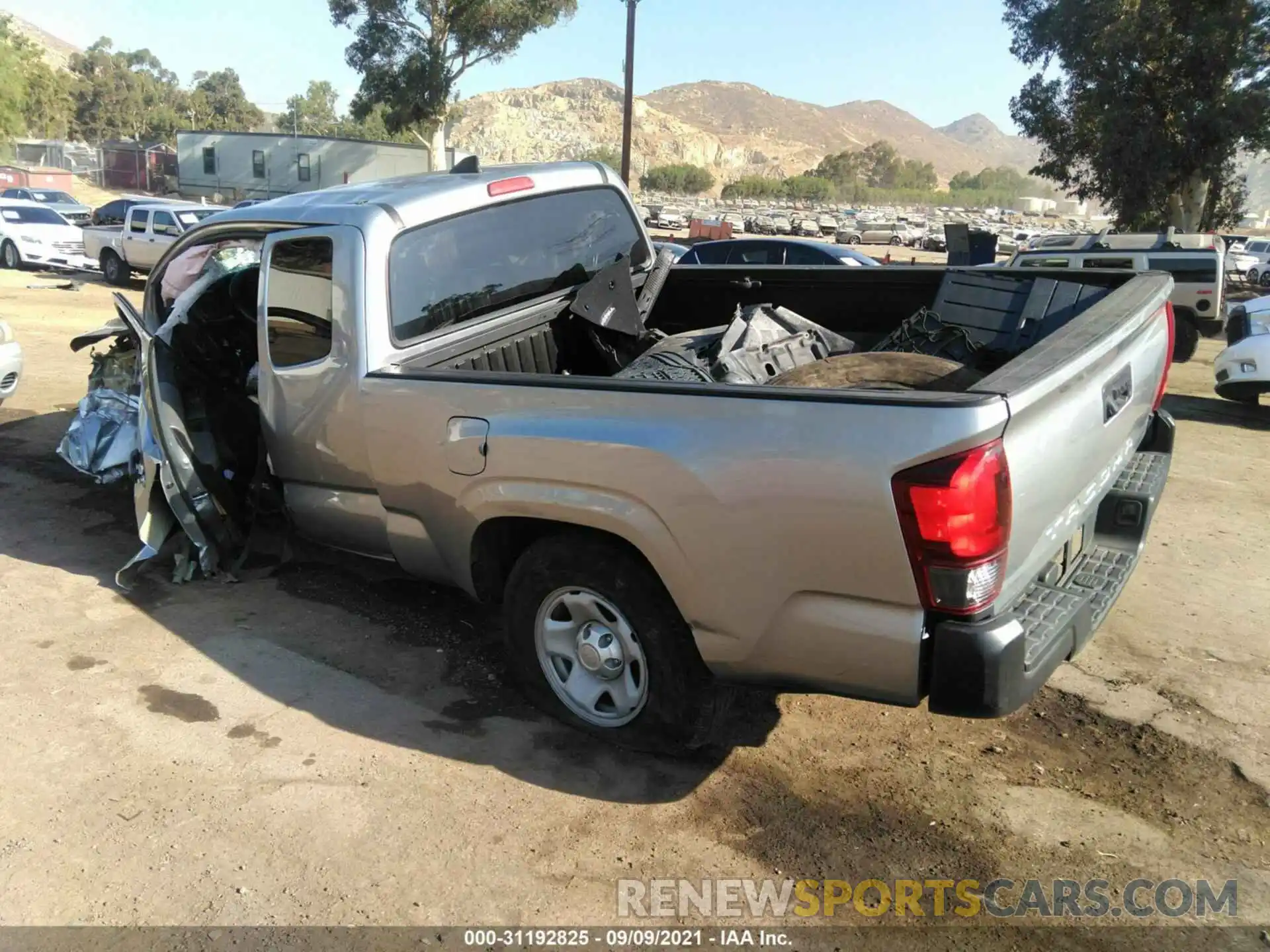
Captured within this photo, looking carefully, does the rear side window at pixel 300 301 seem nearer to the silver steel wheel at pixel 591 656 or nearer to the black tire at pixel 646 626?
the black tire at pixel 646 626

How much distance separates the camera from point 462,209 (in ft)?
13.9

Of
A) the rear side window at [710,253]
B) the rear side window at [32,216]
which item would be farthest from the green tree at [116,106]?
the rear side window at [710,253]

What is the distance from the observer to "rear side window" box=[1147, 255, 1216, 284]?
1423cm

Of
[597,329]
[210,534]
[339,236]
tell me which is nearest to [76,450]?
[210,534]

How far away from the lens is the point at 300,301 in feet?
13.6

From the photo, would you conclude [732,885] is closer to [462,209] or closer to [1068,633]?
[1068,633]

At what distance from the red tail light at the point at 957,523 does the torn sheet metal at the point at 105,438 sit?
4.71 meters

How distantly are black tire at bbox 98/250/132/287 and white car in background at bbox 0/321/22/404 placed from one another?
1409cm

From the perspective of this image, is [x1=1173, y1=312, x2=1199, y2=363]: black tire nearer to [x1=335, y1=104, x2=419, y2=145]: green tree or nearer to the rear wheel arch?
the rear wheel arch

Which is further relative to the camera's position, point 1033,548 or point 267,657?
point 267,657

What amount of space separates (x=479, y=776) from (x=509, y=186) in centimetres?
262

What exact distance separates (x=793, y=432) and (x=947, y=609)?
62cm

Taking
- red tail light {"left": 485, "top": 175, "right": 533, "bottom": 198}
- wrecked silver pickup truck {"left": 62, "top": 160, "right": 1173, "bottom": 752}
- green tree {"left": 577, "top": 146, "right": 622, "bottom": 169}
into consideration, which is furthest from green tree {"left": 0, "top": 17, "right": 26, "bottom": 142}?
green tree {"left": 577, "top": 146, "right": 622, "bottom": 169}

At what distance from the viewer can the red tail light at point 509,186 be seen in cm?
439
